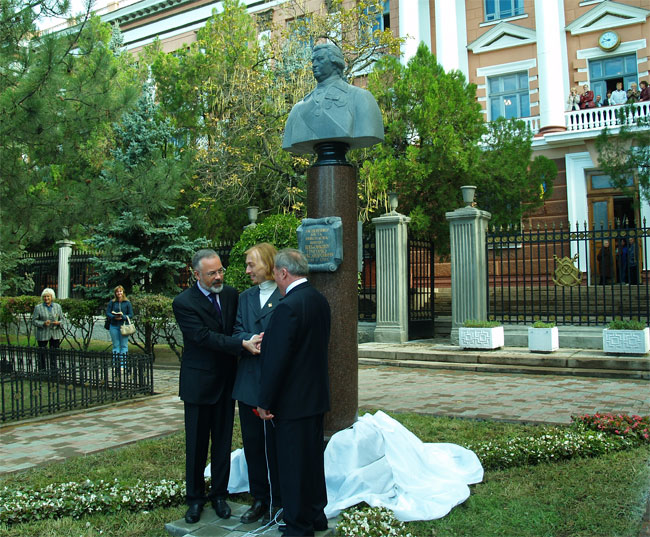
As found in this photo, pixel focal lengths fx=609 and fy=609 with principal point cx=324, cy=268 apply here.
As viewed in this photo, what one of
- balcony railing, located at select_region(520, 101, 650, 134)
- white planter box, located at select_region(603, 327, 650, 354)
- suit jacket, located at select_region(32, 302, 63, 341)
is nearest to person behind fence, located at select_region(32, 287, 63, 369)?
suit jacket, located at select_region(32, 302, 63, 341)

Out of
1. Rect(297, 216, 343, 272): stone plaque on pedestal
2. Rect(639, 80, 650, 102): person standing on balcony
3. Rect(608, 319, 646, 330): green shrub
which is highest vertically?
Rect(639, 80, 650, 102): person standing on balcony

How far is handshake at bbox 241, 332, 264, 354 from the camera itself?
3.85 meters

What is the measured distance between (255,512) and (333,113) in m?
3.17

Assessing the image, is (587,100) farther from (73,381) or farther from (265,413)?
(265,413)

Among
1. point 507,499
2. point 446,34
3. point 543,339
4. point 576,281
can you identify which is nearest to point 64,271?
point 543,339

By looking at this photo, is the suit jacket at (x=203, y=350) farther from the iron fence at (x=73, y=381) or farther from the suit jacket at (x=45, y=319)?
the suit jacket at (x=45, y=319)

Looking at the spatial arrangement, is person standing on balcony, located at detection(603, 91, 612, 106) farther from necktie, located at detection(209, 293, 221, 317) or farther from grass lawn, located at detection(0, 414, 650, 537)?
necktie, located at detection(209, 293, 221, 317)

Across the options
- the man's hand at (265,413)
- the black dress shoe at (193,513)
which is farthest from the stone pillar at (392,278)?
the man's hand at (265,413)

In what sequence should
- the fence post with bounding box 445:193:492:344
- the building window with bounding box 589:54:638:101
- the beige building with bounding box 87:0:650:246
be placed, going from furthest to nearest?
the building window with bounding box 589:54:638:101 → the beige building with bounding box 87:0:650:246 → the fence post with bounding box 445:193:492:344

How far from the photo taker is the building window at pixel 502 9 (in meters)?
23.5

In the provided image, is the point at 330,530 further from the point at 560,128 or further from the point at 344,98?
the point at 560,128

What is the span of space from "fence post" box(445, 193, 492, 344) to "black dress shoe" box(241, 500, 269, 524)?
412 inches

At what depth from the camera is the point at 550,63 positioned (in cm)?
2175

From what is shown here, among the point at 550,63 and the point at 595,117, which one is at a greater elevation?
Answer: the point at 550,63
